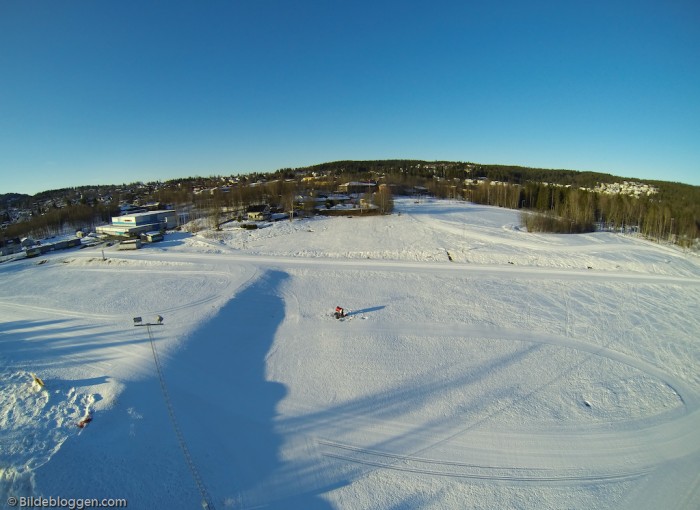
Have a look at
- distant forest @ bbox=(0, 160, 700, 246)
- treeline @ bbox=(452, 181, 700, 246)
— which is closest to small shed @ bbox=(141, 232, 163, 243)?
distant forest @ bbox=(0, 160, 700, 246)

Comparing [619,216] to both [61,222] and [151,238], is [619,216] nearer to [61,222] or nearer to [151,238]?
[151,238]

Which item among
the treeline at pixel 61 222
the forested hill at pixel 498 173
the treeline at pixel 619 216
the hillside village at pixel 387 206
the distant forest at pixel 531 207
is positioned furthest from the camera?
the forested hill at pixel 498 173

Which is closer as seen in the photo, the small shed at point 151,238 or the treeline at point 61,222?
the small shed at point 151,238

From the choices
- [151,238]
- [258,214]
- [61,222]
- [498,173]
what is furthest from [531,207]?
[61,222]

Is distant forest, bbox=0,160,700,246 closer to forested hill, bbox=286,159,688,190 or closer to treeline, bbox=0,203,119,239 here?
treeline, bbox=0,203,119,239

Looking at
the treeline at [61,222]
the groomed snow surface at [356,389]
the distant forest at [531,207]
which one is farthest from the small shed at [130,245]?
the treeline at [61,222]

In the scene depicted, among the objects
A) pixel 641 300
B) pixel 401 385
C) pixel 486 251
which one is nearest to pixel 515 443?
pixel 401 385

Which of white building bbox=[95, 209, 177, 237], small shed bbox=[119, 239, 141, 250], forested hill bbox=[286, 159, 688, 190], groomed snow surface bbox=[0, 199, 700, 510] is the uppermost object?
forested hill bbox=[286, 159, 688, 190]

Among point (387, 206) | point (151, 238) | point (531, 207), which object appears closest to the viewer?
point (151, 238)

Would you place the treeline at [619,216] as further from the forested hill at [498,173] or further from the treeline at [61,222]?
the treeline at [61,222]
